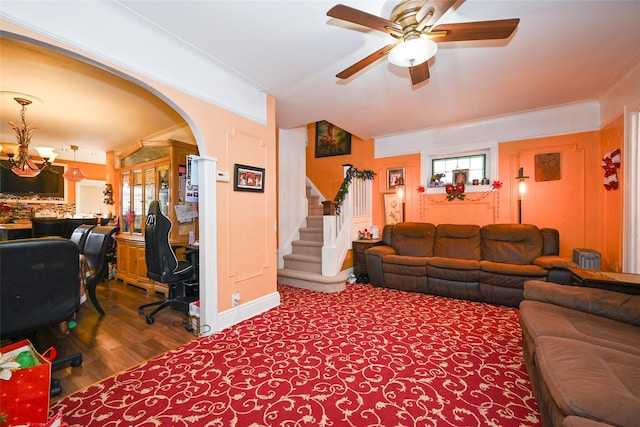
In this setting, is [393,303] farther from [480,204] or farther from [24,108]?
[24,108]

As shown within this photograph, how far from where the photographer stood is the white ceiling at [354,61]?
1936 millimetres

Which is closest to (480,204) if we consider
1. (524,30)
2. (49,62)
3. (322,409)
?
(524,30)

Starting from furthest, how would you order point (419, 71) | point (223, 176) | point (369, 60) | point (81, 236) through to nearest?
point (81, 236), point (223, 176), point (419, 71), point (369, 60)

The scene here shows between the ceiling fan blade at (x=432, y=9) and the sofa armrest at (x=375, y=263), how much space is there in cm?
310

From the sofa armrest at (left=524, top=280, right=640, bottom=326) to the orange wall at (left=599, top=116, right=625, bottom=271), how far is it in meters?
Answer: 1.85

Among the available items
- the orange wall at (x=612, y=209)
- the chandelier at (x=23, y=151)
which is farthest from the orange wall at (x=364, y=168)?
the chandelier at (x=23, y=151)

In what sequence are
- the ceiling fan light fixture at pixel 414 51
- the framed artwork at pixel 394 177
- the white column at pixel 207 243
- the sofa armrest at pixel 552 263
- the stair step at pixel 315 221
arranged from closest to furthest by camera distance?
the ceiling fan light fixture at pixel 414 51 → the white column at pixel 207 243 → the sofa armrest at pixel 552 263 → the framed artwork at pixel 394 177 → the stair step at pixel 315 221

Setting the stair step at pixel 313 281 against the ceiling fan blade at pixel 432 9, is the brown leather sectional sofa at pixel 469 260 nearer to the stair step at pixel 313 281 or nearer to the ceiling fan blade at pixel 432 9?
the stair step at pixel 313 281

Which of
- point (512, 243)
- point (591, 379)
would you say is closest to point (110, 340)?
point (591, 379)

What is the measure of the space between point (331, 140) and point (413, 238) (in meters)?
2.80

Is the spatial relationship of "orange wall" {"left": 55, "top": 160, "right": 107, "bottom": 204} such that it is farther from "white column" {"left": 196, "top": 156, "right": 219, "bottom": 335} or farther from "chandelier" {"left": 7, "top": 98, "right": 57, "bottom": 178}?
"white column" {"left": 196, "top": 156, "right": 219, "bottom": 335}

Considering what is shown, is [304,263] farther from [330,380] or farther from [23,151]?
[23,151]

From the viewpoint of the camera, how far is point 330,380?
6.01 ft

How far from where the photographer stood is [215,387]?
177cm
